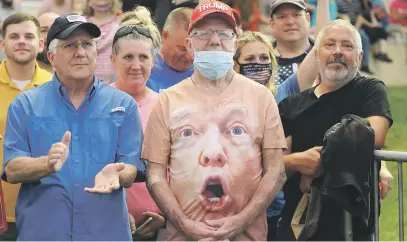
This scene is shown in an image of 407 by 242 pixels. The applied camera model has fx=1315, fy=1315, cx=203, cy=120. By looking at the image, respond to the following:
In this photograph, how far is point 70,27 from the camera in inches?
337

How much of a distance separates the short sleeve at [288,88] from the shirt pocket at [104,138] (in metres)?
1.59

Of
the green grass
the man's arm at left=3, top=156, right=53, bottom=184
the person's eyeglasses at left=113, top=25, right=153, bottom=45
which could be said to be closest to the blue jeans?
the green grass

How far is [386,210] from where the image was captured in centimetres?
1331

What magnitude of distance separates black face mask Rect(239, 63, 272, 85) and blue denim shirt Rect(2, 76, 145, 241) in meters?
1.52

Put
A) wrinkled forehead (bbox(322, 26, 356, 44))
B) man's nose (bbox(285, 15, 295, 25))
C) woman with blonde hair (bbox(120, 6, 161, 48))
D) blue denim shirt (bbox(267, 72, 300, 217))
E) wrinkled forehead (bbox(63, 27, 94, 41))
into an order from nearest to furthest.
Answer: wrinkled forehead (bbox(63, 27, 94, 41)) → wrinkled forehead (bbox(322, 26, 356, 44)) → blue denim shirt (bbox(267, 72, 300, 217)) → woman with blonde hair (bbox(120, 6, 161, 48)) → man's nose (bbox(285, 15, 295, 25))

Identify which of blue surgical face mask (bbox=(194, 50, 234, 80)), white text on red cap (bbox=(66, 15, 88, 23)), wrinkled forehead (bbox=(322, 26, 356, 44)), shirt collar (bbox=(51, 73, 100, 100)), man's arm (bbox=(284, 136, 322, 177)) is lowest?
man's arm (bbox=(284, 136, 322, 177))

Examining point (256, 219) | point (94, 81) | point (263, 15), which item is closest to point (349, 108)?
point (256, 219)

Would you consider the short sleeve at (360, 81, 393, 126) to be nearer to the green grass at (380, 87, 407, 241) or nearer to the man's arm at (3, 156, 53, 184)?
the green grass at (380, 87, 407, 241)

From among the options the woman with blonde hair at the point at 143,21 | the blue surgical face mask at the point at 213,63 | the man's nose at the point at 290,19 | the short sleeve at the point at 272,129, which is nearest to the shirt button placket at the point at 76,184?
the blue surgical face mask at the point at 213,63

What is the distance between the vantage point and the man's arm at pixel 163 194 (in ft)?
27.2

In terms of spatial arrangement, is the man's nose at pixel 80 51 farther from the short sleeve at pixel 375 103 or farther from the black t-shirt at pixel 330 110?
the short sleeve at pixel 375 103

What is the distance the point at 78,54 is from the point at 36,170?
0.87 m

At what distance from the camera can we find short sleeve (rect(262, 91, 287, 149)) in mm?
8438

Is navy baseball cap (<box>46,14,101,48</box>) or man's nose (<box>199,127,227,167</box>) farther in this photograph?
navy baseball cap (<box>46,14,101,48</box>)
